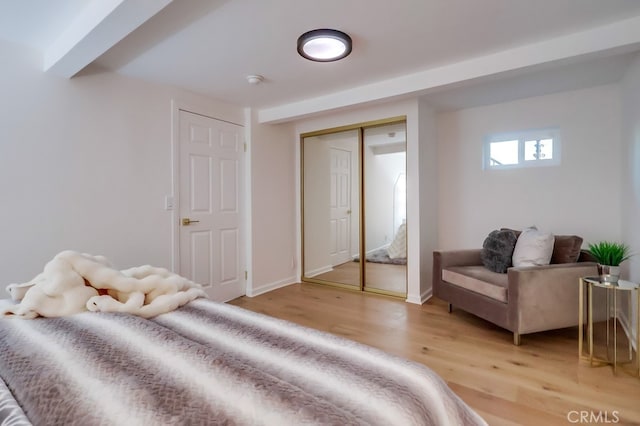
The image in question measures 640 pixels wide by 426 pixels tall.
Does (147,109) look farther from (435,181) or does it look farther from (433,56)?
(435,181)

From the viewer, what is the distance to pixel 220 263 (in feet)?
11.7

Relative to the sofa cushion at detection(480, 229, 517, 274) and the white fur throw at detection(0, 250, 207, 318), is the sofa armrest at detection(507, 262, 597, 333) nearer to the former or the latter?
the sofa cushion at detection(480, 229, 517, 274)

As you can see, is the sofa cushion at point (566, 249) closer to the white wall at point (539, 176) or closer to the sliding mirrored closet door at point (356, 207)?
the white wall at point (539, 176)

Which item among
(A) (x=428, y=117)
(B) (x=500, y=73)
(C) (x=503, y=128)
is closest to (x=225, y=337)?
(B) (x=500, y=73)

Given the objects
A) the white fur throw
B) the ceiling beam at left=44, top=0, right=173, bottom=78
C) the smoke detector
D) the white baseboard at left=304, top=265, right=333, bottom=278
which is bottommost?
the white baseboard at left=304, top=265, right=333, bottom=278

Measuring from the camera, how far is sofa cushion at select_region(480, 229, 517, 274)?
2867mm

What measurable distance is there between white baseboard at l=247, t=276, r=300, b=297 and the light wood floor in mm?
185

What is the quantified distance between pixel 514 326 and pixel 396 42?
2248 millimetres

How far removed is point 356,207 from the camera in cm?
400

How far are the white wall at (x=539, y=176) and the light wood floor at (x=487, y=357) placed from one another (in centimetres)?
114

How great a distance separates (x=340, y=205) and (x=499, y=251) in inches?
75.4

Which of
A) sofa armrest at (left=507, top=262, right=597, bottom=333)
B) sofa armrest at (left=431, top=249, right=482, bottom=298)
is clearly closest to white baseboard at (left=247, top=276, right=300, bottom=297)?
sofa armrest at (left=431, top=249, right=482, bottom=298)

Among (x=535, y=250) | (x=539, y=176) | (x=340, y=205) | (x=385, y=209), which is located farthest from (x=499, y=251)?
(x=340, y=205)

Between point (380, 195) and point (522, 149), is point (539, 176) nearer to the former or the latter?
point (522, 149)
